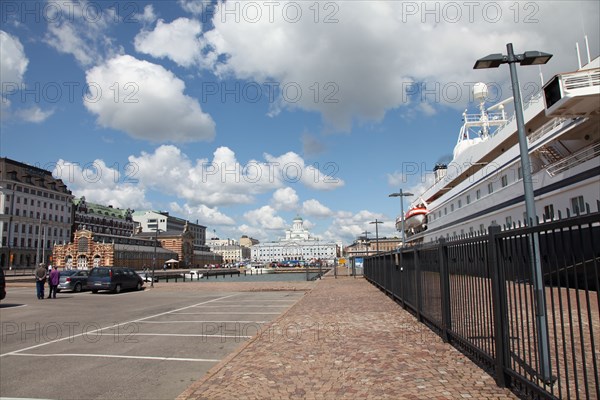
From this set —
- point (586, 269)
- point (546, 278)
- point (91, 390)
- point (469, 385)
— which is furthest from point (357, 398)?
point (91, 390)

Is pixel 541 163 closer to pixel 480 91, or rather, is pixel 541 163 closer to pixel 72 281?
pixel 480 91

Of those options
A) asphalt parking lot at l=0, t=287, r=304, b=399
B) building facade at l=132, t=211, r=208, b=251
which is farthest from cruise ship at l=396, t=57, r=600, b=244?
building facade at l=132, t=211, r=208, b=251

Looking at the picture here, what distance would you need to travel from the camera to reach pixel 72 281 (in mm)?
25797

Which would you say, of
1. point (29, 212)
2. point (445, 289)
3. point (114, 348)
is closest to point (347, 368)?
point (445, 289)

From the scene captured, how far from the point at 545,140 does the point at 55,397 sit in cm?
2174

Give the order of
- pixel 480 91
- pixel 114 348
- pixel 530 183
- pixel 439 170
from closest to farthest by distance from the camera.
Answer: pixel 530 183
pixel 114 348
pixel 480 91
pixel 439 170

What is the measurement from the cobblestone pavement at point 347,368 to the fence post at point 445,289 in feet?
1.04

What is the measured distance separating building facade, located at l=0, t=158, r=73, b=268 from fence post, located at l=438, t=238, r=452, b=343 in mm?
90296

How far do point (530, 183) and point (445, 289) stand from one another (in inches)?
94.5

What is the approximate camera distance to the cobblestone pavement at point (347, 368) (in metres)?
5.25

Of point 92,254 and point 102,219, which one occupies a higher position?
point 102,219

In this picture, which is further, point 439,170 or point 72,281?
point 439,170

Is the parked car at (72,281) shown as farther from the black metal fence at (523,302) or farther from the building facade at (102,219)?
the building facade at (102,219)

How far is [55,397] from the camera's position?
5750 mm
